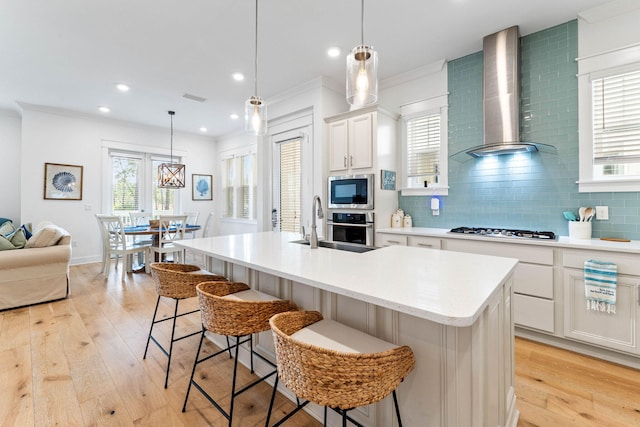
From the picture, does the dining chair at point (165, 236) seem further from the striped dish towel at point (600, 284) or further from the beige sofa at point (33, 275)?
the striped dish towel at point (600, 284)

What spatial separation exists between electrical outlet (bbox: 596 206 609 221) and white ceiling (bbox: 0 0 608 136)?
5.93ft

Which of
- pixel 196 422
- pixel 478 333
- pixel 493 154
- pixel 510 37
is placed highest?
pixel 510 37

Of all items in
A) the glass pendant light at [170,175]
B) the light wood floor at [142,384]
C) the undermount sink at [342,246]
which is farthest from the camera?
the glass pendant light at [170,175]

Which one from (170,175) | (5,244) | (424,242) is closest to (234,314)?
(424,242)

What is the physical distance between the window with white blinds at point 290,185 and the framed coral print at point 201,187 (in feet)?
11.4

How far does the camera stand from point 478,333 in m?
1.11

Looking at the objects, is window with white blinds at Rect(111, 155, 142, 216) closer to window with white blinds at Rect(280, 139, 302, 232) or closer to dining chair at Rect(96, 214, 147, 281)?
dining chair at Rect(96, 214, 147, 281)

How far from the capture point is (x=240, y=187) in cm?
705

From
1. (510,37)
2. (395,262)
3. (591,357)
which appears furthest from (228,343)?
(510,37)

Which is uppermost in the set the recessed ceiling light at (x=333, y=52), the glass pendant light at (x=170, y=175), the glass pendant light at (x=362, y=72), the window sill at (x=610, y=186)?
the recessed ceiling light at (x=333, y=52)

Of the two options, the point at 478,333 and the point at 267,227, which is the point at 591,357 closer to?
the point at 478,333

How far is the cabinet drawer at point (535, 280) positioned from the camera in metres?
2.46

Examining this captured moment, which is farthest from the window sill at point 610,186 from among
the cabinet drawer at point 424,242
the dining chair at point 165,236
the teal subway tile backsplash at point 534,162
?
the dining chair at point 165,236

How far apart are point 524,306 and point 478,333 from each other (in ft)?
6.47
